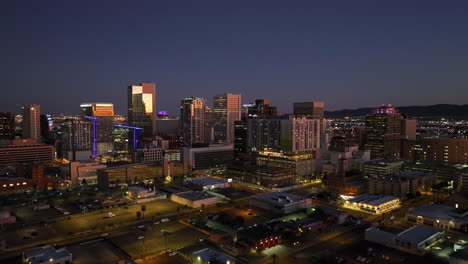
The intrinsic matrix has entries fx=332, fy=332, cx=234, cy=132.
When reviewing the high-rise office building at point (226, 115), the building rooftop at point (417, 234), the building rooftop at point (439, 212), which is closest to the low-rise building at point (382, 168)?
the building rooftop at point (439, 212)

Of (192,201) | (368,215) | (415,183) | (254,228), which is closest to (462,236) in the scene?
(368,215)

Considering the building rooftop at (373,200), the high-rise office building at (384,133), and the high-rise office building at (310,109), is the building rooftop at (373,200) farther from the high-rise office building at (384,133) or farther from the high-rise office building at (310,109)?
the high-rise office building at (310,109)

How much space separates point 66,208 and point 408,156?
259 ft

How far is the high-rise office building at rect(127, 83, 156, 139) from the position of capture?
139750mm

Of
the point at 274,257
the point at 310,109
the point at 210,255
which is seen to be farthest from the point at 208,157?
the point at 274,257

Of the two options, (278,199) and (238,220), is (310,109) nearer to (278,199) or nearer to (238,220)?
(278,199)

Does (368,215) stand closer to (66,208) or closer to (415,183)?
(415,183)

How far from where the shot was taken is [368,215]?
144 feet

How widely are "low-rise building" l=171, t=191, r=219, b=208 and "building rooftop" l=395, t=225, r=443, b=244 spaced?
2581 centimetres

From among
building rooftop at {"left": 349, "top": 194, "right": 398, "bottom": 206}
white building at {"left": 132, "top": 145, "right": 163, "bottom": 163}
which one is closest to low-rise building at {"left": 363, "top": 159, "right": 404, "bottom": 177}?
building rooftop at {"left": 349, "top": 194, "right": 398, "bottom": 206}

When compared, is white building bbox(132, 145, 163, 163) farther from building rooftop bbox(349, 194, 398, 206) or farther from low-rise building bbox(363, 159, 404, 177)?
building rooftop bbox(349, 194, 398, 206)

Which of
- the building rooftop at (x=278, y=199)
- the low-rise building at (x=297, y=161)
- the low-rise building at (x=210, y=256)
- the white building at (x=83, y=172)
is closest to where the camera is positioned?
the low-rise building at (x=210, y=256)

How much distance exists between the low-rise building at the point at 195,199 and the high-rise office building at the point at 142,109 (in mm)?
91517

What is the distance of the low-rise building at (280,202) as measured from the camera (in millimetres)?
45219
